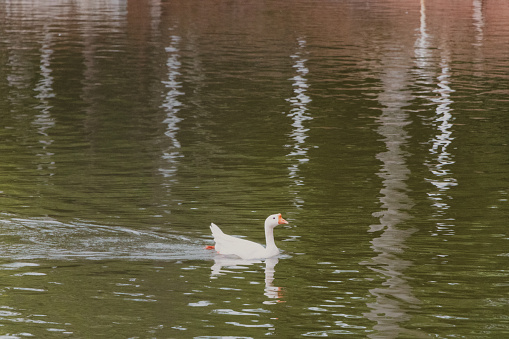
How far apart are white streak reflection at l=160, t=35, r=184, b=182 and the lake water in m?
0.13

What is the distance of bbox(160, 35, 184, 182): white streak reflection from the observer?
2647cm

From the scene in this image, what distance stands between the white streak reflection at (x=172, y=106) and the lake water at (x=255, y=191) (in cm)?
13

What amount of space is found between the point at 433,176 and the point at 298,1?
7385 centimetres

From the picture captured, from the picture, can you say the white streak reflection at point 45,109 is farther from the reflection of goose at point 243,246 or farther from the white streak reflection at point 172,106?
the reflection of goose at point 243,246

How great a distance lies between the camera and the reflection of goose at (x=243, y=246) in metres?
16.7

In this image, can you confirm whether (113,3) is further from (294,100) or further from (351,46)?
(294,100)

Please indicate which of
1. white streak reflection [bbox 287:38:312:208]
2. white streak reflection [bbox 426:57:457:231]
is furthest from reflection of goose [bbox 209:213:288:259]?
white streak reflection [bbox 287:38:312:208]

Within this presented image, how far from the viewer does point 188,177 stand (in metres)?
24.4

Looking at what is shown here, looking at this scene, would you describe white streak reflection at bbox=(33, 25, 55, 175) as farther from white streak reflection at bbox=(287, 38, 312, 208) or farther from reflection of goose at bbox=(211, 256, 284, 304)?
reflection of goose at bbox=(211, 256, 284, 304)

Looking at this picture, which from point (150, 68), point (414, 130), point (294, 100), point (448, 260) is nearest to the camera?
point (448, 260)

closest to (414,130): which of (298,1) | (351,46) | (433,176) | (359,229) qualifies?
(433,176)

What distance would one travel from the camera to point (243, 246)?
55.0 feet

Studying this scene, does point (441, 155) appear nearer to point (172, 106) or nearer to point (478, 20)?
point (172, 106)

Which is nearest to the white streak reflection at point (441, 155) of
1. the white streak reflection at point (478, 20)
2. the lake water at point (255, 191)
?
the lake water at point (255, 191)
